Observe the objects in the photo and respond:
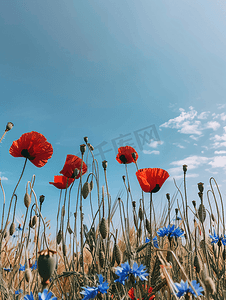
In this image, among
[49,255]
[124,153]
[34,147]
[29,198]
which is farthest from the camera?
[124,153]

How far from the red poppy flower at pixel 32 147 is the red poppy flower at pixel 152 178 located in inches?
26.7

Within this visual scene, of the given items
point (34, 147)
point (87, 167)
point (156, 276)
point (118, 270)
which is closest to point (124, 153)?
point (87, 167)

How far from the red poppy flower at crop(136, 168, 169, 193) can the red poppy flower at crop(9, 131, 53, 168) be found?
68 centimetres

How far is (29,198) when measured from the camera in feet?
3.95

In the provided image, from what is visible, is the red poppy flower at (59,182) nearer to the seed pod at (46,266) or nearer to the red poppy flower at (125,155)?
the red poppy flower at (125,155)

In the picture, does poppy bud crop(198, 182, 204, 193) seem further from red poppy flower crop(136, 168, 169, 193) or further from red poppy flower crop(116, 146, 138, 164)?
red poppy flower crop(116, 146, 138, 164)

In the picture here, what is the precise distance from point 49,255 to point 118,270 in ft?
1.09

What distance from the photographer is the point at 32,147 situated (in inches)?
59.8

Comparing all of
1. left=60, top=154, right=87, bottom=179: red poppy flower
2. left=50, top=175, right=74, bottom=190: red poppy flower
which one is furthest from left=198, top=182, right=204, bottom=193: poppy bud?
left=50, top=175, right=74, bottom=190: red poppy flower

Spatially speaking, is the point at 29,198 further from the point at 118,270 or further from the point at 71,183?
the point at 118,270

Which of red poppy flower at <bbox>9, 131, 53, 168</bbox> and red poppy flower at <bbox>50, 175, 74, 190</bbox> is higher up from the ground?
red poppy flower at <bbox>9, 131, 53, 168</bbox>

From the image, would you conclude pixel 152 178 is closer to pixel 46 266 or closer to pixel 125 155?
pixel 125 155

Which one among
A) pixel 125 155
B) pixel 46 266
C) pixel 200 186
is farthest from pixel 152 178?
pixel 46 266

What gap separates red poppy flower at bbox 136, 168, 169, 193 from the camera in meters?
1.42
